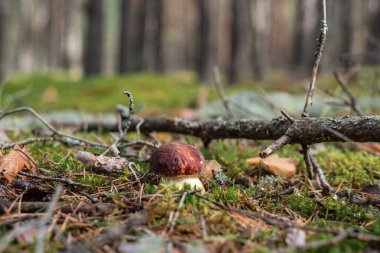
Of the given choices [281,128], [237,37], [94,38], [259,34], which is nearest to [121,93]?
[94,38]

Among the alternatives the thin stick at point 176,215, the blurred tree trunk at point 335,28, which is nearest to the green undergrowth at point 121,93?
the blurred tree trunk at point 335,28

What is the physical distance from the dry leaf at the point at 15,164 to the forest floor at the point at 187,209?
34 mm

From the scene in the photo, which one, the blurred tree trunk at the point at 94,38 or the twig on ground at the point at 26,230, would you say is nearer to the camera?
the twig on ground at the point at 26,230

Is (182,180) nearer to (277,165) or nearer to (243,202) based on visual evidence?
(243,202)

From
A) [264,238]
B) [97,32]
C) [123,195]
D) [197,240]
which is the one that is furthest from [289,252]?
[97,32]

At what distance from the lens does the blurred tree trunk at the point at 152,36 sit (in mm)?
13672

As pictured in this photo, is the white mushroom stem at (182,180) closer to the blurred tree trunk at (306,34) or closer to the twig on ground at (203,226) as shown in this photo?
the twig on ground at (203,226)

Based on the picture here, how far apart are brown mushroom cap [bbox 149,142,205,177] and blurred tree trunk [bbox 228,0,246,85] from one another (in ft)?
34.0

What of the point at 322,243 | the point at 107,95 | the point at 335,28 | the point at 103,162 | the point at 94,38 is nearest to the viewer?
the point at 322,243

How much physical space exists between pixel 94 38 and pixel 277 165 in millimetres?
10154

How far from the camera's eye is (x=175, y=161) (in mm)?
1807

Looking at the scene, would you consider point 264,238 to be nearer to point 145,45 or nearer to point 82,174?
point 82,174

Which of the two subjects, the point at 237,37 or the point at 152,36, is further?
the point at 152,36

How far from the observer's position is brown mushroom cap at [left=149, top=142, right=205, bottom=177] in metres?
1.80
